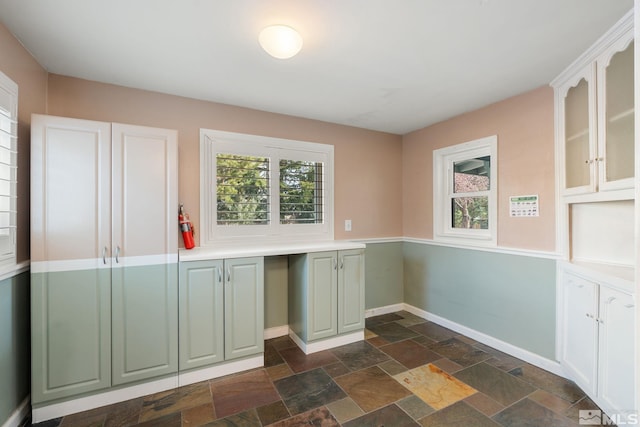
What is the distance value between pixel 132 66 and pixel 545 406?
3941 mm

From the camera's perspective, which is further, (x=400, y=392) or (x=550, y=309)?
(x=550, y=309)

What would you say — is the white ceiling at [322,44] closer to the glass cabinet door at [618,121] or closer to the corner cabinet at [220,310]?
the glass cabinet door at [618,121]

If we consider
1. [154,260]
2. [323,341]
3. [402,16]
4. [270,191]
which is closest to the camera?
[402,16]

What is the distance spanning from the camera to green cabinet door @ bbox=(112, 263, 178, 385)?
2041 millimetres

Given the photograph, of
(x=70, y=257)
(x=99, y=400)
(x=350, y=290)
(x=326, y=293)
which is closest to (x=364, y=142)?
(x=350, y=290)

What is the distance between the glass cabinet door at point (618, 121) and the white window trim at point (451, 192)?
98cm

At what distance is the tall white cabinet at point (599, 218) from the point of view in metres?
1.70

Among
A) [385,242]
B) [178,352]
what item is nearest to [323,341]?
[178,352]

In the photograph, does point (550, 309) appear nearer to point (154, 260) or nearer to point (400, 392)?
point (400, 392)

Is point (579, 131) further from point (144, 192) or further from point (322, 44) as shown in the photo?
point (144, 192)

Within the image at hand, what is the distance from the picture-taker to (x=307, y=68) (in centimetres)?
220

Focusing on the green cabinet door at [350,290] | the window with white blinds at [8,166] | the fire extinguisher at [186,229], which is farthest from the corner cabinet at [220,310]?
the window with white blinds at [8,166]

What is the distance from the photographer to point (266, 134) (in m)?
3.10

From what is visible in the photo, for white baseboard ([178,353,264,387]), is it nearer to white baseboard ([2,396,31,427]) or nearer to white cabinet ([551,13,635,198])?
white baseboard ([2,396,31,427])
